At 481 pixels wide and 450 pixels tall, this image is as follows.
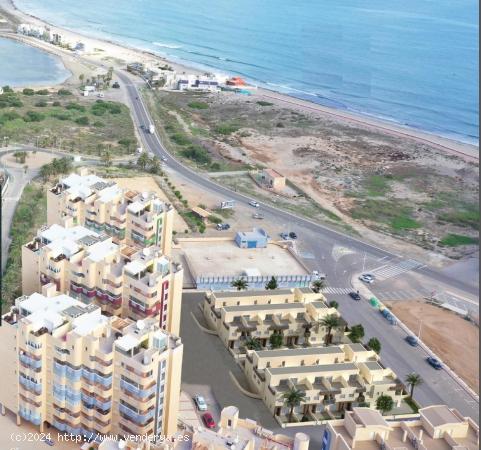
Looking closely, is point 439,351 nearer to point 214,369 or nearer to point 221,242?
point 214,369

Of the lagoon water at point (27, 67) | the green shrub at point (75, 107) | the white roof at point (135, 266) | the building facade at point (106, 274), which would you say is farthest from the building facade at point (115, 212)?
the lagoon water at point (27, 67)

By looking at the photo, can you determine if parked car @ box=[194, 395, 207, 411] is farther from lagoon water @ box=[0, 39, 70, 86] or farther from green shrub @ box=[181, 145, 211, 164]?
lagoon water @ box=[0, 39, 70, 86]

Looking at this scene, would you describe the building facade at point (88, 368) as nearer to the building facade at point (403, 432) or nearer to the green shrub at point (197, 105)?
the building facade at point (403, 432)

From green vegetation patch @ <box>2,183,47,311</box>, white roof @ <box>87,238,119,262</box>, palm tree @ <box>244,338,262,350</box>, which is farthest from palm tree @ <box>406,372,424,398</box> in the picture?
green vegetation patch @ <box>2,183,47,311</box>

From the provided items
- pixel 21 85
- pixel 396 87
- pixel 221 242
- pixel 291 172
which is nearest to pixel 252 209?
pixel 221 242

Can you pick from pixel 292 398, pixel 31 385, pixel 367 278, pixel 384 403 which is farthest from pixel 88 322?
pixel 367 278

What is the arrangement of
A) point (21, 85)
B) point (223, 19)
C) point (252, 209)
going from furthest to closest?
point (223, 19), point (21, 85), point (252, 209)

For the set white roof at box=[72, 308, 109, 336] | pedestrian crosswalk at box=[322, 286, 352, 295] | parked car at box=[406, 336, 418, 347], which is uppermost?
white roof at box=[72, 308, 109, 336]
